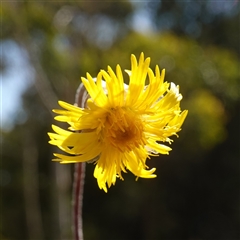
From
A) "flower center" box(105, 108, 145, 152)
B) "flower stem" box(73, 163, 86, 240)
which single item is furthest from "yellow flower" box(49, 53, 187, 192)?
"flower stem" box(73, 163, 86, 240)

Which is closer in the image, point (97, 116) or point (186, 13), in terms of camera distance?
point (97, 116)

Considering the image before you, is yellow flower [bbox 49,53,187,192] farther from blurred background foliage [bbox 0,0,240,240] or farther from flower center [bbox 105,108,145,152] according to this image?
blurred background foliage [bbox 0,0,240,240]

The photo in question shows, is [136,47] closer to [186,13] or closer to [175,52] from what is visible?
[175,52]

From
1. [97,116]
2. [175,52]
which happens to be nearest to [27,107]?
[175,52]

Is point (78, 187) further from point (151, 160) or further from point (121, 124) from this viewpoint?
point (151, 160)

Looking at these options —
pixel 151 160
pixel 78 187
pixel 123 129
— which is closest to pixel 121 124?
pixel 123 129

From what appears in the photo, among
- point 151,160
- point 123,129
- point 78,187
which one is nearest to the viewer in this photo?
point 123,129
